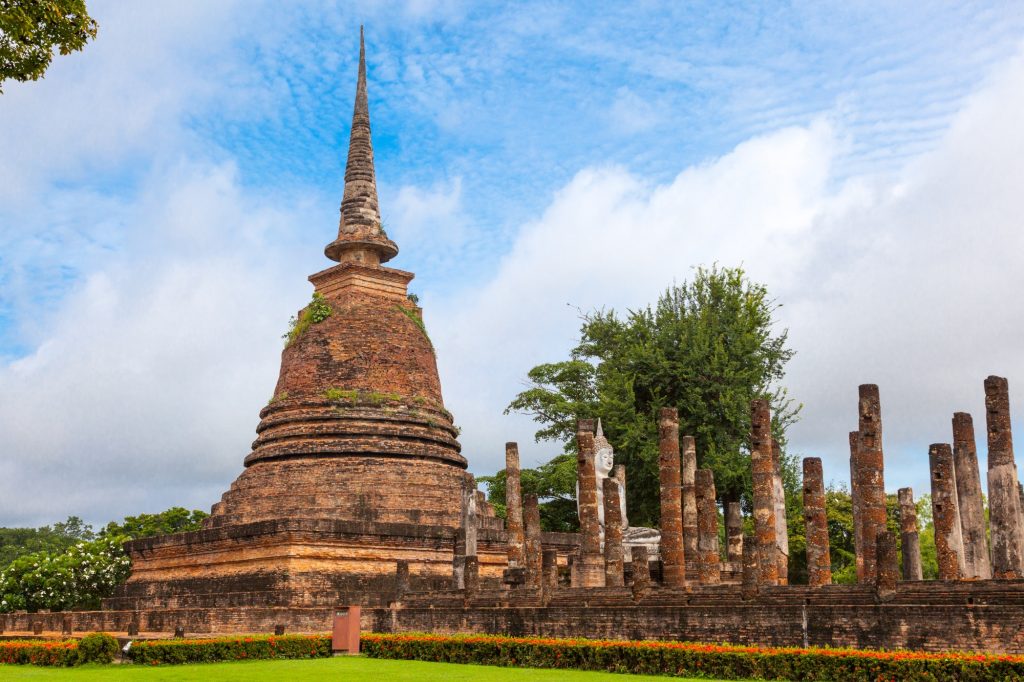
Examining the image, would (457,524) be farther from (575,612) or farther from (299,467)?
(575,612)

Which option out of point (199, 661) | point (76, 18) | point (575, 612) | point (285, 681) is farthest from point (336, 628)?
point (76, 18)

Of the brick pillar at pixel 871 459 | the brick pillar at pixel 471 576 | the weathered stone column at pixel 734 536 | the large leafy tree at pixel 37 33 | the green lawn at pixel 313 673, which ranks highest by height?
the large leafy tree at pixel 37 33

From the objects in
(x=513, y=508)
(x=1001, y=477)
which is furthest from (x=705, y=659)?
(x=513, y=508)

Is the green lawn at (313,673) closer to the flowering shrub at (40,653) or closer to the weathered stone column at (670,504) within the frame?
the flowering shrub at (40,653)

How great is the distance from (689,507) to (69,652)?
13830mm

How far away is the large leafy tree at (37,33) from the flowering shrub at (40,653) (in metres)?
10.00

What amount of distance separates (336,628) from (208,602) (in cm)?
701

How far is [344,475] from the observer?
2748 centimetres

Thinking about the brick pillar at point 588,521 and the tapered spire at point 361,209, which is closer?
the brick pillar at point 588,521

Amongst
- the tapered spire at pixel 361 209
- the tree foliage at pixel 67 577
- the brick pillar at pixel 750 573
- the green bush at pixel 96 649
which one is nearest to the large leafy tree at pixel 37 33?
the green bush at pixel 96 649

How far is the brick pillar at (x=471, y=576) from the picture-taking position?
22.6 meters

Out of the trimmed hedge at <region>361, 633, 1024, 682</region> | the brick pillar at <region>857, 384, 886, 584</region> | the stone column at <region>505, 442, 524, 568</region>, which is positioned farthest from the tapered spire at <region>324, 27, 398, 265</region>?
the brick pillar at <region>857, 384, 886, 584</region>

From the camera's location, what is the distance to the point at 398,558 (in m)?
26.0

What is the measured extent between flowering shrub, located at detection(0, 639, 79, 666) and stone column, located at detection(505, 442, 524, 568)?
11.1 meters
